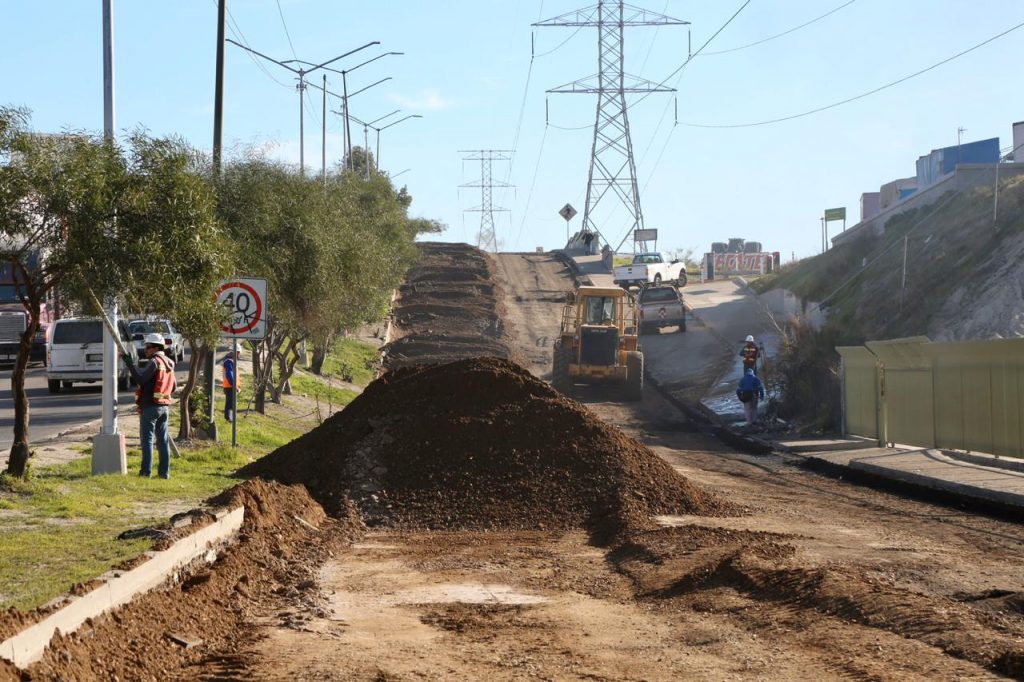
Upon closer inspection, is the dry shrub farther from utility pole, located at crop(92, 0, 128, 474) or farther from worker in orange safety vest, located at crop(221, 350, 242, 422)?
utility pole, located at crop(92, 0, 128, 474)

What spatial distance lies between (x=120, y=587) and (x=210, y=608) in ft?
2.61

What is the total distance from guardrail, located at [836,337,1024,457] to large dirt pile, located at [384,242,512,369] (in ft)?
58.6

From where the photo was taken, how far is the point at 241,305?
1980 centimetres

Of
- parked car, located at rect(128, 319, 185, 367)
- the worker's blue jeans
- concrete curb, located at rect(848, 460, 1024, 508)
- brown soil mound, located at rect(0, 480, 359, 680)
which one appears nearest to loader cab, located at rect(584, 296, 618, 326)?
parked car, located at rect(128, 319, 185, 367)

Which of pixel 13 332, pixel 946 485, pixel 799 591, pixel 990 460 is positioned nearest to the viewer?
pixel 799 591

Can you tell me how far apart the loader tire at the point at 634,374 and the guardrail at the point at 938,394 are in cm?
999

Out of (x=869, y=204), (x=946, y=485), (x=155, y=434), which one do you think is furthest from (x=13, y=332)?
(x=869, y=204)

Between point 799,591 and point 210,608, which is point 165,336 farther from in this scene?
point 799,591

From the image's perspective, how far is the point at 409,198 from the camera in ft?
273

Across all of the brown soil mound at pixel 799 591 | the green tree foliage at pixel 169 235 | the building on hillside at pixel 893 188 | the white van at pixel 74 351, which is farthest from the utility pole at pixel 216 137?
the building on hillside at pixel 893 188

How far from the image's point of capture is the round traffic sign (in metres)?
19.7

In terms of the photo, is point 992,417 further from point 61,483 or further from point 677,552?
point 61,483

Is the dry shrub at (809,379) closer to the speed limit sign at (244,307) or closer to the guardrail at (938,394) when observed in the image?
the guardrail at (938,394)

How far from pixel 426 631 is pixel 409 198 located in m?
74.9
